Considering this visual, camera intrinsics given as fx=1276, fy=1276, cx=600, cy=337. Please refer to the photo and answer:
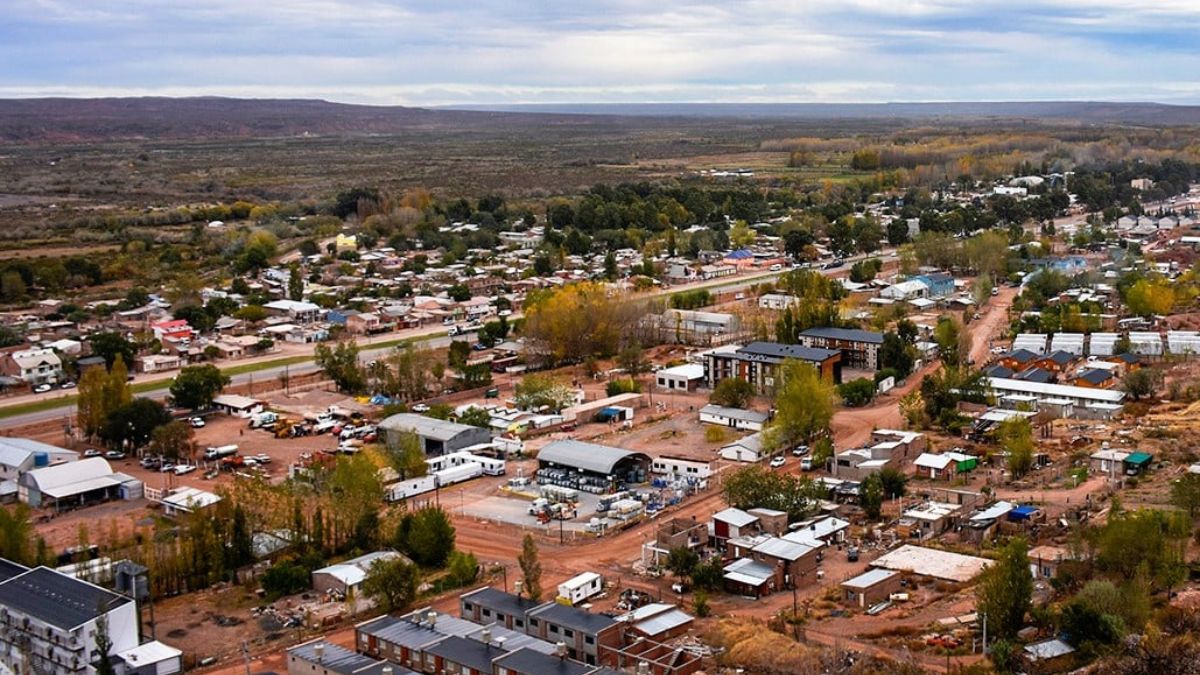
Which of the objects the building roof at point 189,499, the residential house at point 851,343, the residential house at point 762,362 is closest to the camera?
the building roof at point 189,499

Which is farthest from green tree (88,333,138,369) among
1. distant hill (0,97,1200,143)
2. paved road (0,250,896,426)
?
distant hill (0,97,1200,143)

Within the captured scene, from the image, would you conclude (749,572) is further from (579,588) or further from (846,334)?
(846,334)

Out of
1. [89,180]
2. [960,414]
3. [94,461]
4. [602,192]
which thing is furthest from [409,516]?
[89,180]

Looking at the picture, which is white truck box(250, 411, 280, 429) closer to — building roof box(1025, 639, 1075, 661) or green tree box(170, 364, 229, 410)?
green tree box(170, 364, 229, 410)

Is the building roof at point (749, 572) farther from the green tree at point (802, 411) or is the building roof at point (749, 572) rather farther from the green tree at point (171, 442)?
the green tree at point (171, 442)

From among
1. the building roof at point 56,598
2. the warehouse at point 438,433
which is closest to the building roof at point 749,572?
the building roof at point 56,598

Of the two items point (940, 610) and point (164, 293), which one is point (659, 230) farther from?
point (940, 610)
